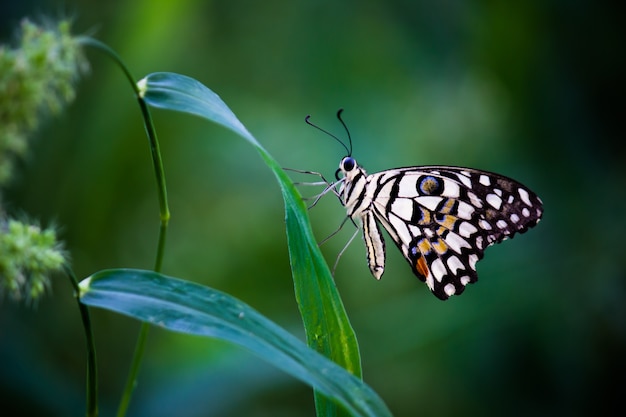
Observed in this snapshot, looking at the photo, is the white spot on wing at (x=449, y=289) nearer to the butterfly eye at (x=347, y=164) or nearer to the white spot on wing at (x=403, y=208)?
the white spot on wing at (x=403, y=208)

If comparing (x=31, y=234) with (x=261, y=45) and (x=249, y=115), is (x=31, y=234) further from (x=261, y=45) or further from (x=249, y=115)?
(x=261, y=45)

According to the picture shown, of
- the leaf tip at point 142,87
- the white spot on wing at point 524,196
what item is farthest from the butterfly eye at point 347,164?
the leaf tip at point 142,87

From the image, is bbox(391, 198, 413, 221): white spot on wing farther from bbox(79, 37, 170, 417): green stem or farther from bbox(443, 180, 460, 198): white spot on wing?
bbox(79, 37, 170, 417): green stem

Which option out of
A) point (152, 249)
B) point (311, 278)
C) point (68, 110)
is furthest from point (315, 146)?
point (311, 278)

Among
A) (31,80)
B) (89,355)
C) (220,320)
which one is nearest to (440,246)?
(220,320)

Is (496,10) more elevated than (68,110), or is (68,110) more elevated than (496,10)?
(496,10)

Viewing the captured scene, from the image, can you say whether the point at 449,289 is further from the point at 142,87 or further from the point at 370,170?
the point at 370,170
